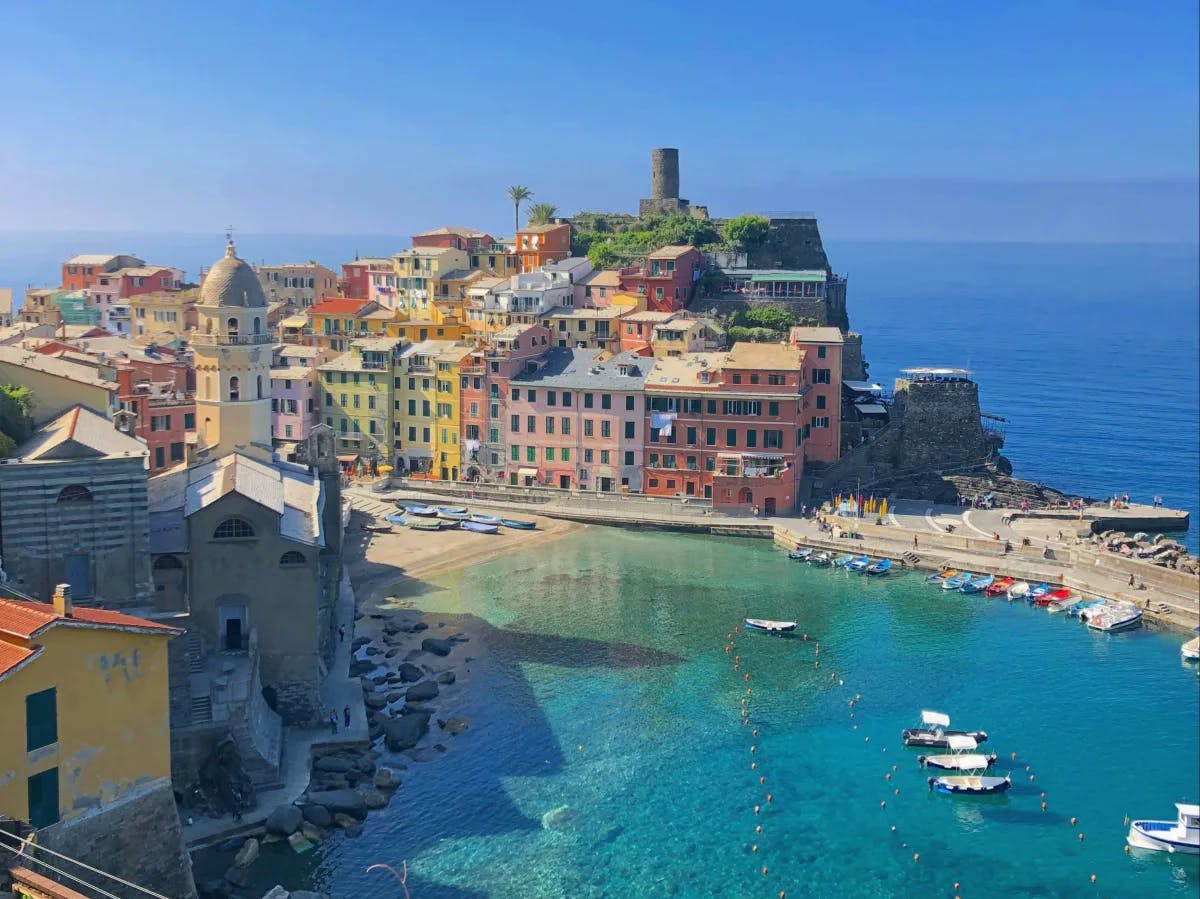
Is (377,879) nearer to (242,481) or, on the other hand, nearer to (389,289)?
(242,481)

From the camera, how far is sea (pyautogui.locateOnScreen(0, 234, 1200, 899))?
32000 mm

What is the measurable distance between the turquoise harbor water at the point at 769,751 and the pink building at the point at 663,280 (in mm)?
34553

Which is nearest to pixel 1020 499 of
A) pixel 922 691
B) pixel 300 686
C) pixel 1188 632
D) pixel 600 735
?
pixel 1188 632

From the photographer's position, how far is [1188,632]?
5141 centimetres

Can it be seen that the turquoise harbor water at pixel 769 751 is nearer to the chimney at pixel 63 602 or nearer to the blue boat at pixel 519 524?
the chimney at pixel 63 602

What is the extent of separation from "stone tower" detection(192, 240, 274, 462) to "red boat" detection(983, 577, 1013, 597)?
106 ft

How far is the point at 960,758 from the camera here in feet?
125

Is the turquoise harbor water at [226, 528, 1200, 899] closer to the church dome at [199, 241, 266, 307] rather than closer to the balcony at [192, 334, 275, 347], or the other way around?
the balcony at [192, 334, 275, 347]

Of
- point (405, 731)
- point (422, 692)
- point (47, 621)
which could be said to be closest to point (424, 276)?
point (422, 692)

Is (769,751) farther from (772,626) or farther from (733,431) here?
(733,431)

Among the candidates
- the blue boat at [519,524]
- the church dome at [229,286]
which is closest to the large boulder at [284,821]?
the church dome at [229,286]

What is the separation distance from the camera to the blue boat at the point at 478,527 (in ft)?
218

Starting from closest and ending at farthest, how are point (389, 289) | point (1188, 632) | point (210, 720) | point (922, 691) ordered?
point (210, 720) < point (922, 691) < point (1188, 632) < point (389, 289)

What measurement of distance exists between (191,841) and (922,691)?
1001 inches
